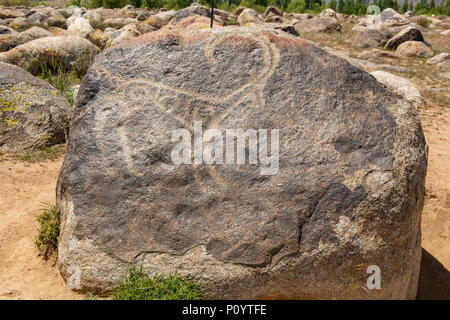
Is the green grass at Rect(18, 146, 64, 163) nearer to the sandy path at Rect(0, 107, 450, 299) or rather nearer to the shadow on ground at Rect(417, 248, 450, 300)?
the sandy path at Rect(0, 107, 450, 299)

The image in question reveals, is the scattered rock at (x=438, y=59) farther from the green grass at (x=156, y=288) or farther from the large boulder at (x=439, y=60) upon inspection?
the green grass at (x=156, y=288)

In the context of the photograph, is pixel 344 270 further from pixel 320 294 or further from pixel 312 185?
pixel 312 185

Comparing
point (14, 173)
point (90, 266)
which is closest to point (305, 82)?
point (90, 266)

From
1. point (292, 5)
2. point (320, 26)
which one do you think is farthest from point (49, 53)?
point (292, 5)

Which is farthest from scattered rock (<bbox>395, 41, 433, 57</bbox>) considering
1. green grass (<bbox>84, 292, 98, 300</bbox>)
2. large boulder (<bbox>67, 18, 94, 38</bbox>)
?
green grass (<bbox>84, 292, 98, 300</bbox>)

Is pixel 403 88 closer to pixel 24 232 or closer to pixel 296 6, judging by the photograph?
pixel 24 232

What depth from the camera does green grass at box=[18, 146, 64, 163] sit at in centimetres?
453

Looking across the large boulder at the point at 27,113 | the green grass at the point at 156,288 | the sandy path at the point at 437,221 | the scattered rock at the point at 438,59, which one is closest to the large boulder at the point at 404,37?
the scattered rock at the point at 438,59

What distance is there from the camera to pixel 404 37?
13.4m

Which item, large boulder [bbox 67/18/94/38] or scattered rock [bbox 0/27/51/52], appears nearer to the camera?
scattered rock [bbox 0/27/51/52]

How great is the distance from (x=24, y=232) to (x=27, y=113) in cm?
197

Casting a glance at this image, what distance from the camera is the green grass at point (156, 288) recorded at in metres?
2.38

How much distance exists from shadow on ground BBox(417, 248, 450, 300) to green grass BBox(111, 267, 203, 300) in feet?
6.01

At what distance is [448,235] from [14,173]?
4.32m
